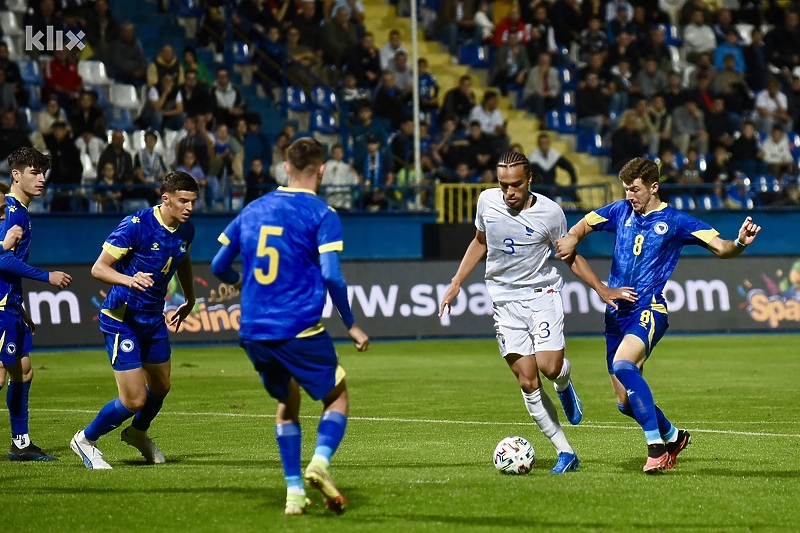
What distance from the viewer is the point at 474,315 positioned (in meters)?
22.0

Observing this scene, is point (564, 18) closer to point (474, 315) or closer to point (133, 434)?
point (474, 315)

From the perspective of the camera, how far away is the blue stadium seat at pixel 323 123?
2675 cm

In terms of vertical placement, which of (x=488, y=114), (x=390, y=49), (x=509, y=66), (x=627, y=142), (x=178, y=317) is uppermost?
(x=390, y=49)

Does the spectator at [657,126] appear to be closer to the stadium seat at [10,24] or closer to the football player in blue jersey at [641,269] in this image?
the stadium seat at [10,24]

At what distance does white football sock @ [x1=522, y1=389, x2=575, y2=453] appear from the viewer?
9.12 m

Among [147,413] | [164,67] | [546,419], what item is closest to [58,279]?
[147,413]

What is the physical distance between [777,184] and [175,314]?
1903 centimetres

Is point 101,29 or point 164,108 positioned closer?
point 164,108

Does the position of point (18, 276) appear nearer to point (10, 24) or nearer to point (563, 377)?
point (563, 377)

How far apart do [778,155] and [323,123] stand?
32.2 feet

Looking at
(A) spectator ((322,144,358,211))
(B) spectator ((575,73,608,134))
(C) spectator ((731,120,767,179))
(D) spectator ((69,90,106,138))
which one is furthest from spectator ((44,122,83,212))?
(C) spectator ((731,120,767,179))

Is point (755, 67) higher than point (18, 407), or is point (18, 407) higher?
point (755, 67)

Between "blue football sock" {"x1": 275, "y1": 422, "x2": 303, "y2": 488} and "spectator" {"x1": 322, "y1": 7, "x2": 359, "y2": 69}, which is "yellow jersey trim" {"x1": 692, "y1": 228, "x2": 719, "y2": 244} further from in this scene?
"spectator" {"x1": 322, "y1": 7, "x2": 359, "y2": 69}

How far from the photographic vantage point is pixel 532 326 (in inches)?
372
